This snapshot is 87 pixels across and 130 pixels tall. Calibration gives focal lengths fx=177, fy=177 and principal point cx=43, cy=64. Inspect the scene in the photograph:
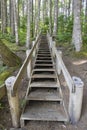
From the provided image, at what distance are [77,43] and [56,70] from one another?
3.59 m

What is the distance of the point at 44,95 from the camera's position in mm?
5730

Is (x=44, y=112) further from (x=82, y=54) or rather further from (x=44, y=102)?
(x=82, y=54)

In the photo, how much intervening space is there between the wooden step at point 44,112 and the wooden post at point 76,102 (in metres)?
0.21

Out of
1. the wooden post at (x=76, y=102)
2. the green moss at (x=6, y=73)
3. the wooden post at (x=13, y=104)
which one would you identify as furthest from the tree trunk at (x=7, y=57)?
the wooden post at (x=76, y=102)

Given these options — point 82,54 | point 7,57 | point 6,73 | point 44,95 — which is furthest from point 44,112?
point 82,54

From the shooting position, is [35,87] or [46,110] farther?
[35,87]

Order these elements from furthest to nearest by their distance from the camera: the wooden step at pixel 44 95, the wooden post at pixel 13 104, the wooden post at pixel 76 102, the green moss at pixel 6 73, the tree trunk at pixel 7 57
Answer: the tree trunk at pixel 7 57 < the green moss at pixel 6 73 < the wooden step at pixel 44 95 < the wooden post at pixel 76 102 < the wooden post at pixel 13 104

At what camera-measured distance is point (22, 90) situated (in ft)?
19.7

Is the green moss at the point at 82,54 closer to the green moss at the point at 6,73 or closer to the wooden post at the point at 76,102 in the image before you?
the green moss at the point at 6,73

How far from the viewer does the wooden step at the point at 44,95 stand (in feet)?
17.7

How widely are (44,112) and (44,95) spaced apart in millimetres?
881

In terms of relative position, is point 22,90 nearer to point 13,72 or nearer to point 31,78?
point 31,78

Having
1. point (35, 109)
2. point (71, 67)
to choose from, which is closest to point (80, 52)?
point (71, 67)

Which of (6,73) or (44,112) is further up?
(6,73)
